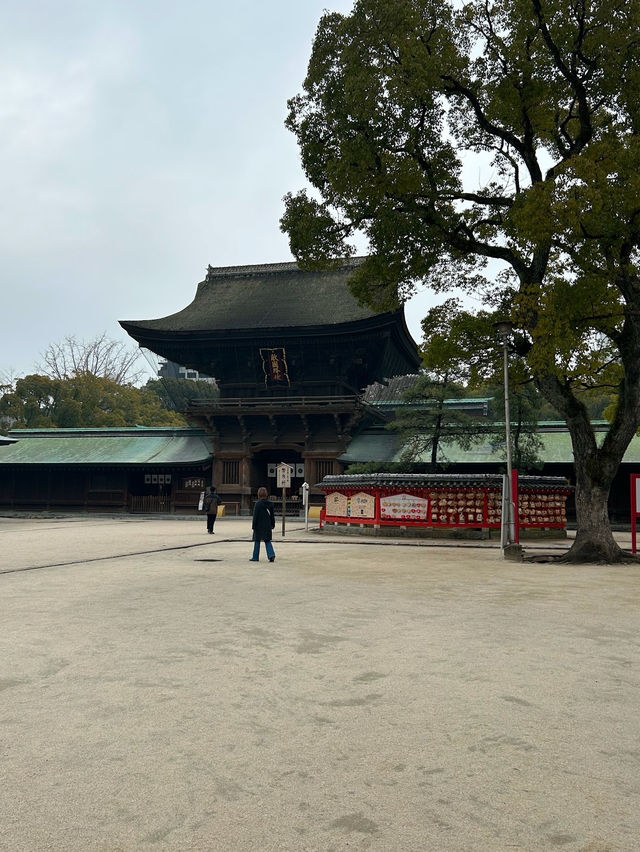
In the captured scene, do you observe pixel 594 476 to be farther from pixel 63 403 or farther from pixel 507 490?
pixel 63 403

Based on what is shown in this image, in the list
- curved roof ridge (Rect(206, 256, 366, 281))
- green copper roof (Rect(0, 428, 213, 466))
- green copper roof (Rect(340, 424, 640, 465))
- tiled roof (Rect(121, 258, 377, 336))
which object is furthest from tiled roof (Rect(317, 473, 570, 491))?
curved roof ridge (Rect(206, 256, 366, 281))

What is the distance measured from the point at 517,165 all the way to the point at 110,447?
26680mm

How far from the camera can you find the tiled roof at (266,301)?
32219mm

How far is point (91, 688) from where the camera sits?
13.5 feet

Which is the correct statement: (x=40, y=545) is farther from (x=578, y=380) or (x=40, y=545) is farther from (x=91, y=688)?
(x=578, y=380)

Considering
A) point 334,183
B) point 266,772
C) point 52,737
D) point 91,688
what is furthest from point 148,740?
point 334,183

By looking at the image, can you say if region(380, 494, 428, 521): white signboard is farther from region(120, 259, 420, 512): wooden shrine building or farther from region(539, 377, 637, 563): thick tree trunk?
region(120, 259, 420, 512): wooden shrine building

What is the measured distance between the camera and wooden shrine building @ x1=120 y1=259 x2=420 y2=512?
1226 inches

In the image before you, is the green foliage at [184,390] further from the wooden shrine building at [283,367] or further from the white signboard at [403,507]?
the white signboard at [403,507]

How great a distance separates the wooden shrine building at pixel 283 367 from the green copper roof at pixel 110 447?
1852 millimetres

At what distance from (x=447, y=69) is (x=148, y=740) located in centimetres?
1317

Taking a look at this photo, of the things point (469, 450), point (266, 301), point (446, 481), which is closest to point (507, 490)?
point (446, 481)

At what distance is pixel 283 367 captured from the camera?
32.5m

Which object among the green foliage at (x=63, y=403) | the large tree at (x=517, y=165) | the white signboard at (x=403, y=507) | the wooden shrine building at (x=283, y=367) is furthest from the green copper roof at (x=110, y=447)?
the large tree at (x=517, y=165)
